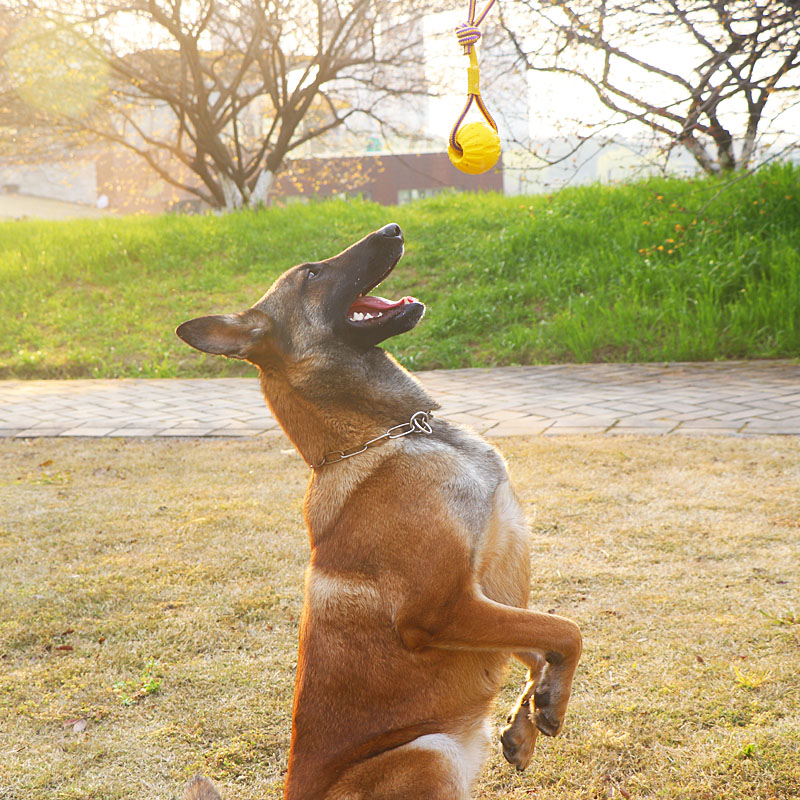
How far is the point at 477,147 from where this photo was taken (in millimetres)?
2588

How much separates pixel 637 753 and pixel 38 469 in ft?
17.0

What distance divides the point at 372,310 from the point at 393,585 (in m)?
1.07

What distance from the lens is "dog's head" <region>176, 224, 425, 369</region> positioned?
259 cm

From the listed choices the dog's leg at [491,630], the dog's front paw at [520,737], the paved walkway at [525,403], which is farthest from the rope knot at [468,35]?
the paved walkway at [525,403]

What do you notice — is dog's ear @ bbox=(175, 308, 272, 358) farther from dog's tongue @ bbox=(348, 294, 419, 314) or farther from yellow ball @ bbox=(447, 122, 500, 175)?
yellow ball @ bbox=(447, 122, 500, 175)

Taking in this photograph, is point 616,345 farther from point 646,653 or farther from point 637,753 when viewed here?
point 637,753

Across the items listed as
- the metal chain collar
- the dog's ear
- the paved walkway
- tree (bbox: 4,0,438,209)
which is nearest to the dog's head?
the dog's ear

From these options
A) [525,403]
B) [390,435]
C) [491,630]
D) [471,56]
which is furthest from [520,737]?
[525,403]

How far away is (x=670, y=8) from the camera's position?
744 cm

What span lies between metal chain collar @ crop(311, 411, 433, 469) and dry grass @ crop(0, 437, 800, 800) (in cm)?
109

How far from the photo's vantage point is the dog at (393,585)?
2.08 metres

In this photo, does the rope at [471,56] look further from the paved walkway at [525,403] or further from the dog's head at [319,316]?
the paved walkway at [525,403]

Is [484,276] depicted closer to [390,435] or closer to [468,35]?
[468,35]

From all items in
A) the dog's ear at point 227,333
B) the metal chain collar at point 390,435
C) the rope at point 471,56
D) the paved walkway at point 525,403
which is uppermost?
the rope at point 471,56
